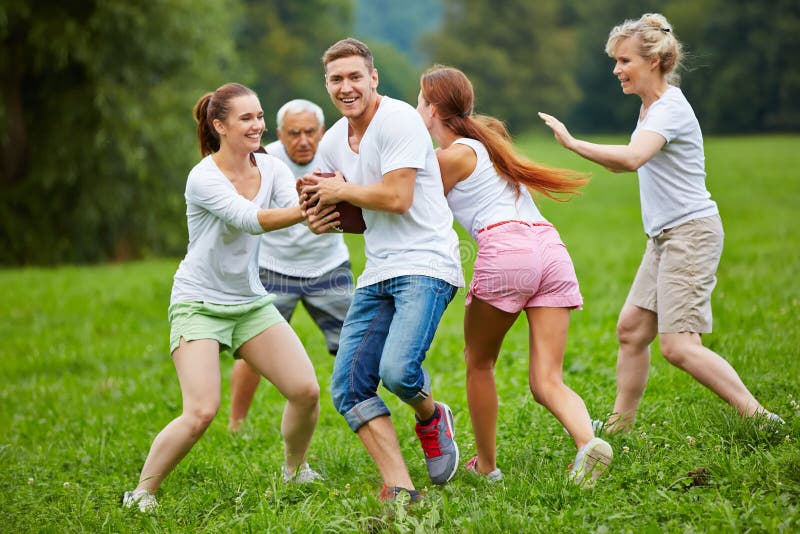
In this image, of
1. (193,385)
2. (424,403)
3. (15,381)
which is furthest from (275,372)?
(15,381)

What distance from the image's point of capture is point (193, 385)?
467cm

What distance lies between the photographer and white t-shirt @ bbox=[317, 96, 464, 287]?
13.8 feet

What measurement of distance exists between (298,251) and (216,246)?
1.65m

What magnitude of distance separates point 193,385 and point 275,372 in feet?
1.54

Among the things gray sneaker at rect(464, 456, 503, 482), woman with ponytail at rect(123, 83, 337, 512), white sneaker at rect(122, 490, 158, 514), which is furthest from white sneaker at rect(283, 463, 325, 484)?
gray sneaker at rect(464, 456, 503, 482)

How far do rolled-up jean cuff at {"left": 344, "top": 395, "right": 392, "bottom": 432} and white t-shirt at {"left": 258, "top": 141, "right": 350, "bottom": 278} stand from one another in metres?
2.18

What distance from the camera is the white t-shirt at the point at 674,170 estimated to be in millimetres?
4637

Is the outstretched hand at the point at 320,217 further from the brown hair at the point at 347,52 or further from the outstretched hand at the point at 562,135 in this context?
the outstretched hand at the point at 562,135

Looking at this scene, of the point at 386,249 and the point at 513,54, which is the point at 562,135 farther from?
the point at 513,54

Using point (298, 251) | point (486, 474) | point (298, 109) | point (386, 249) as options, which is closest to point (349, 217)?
point (386, 249)

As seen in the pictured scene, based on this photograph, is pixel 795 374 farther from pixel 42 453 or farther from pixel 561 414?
pixel 42 453

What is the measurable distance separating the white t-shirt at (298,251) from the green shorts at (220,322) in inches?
58.3

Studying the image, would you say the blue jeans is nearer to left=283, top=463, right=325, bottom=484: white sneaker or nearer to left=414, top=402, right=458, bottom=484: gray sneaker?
left=414, top=402, right=458, bottom=484: gray sneaker

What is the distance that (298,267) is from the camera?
6.47m
